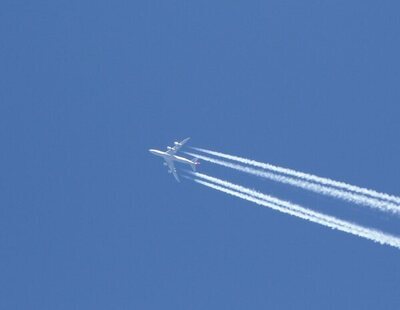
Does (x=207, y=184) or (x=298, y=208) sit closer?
(x=298, y=208)

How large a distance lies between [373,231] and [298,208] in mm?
13240

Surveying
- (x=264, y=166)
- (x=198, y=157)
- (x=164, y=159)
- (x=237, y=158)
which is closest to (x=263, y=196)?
(x=264, y=166)

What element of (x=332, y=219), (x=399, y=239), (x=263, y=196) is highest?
(x=263, y=196)

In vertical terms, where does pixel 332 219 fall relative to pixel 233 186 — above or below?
below

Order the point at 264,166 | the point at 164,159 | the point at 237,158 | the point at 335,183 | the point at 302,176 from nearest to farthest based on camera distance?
the point at 335,183
the point at 302,176
the point at 264,166
the point at 237,158
the point at 164,159

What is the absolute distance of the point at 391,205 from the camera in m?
71.4

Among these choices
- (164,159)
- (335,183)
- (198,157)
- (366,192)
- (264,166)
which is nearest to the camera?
(366,192)

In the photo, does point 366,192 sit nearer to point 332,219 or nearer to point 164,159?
point 332,219

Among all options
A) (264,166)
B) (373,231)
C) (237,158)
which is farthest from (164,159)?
(373,231)

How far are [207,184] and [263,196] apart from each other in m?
12.8

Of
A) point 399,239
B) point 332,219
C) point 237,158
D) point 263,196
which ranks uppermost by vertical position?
point 237,158

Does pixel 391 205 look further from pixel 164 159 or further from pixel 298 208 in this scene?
pixel 164 159

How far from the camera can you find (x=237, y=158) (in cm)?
10162

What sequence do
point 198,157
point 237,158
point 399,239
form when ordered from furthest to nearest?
point 198,157 < point 237,158 < point 399,239
